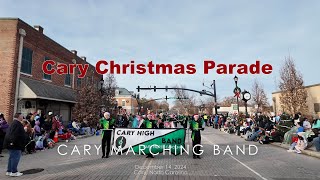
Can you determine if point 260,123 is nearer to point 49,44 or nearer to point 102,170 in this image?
point 102,170

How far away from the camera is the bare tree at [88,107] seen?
25625mm

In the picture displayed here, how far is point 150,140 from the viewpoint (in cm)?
1147

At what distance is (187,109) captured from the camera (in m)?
78.6

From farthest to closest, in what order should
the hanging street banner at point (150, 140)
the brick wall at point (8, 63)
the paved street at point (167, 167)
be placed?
the brick wall at point (8, 63)
the hanging street banner at point (150, 140)
the paved street at point (167, 167)

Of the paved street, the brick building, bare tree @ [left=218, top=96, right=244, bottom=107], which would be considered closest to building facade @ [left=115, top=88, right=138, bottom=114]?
bare tree @ [left=218, top=96, right=244, bottom=107]

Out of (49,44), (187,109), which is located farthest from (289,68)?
(187,109)

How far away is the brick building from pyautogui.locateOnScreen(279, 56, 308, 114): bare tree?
28633mm

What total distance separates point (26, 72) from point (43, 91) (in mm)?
2061

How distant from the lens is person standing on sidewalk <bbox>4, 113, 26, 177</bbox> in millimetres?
8281

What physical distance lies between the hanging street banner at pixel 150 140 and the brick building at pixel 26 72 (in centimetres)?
1075

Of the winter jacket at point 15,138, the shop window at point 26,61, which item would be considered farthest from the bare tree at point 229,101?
the winter jacket at point 15,138

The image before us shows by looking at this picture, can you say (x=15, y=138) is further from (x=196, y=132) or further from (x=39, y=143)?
(x=196, y=132)

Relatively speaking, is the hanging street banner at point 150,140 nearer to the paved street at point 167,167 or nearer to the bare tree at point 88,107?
the paved street at point 167,167

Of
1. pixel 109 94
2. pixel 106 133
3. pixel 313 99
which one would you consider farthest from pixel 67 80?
pixel 313 99
